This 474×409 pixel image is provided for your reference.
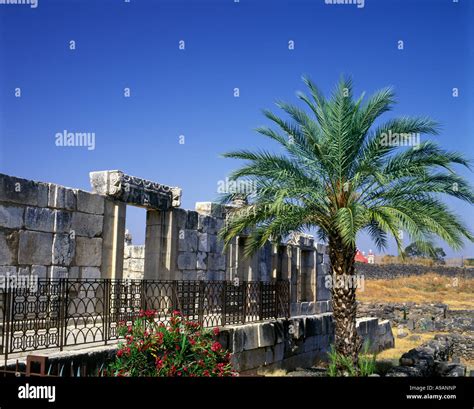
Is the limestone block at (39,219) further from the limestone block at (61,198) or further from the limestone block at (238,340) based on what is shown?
the limestone block at (238,340)

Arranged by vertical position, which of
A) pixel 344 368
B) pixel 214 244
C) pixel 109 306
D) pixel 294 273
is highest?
pixel 214 244

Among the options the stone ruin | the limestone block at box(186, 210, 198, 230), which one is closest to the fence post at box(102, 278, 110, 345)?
the stone ruin

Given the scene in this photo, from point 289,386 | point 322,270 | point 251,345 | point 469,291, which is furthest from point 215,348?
point 469,291

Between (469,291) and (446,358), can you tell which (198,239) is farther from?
(469,291)

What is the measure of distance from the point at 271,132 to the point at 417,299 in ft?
109

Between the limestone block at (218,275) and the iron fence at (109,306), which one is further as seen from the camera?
the limestone block at (218,275)

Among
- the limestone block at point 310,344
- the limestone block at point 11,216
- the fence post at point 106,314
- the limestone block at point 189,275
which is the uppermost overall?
the limestone block at point 11,216

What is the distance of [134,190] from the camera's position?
41.0ft

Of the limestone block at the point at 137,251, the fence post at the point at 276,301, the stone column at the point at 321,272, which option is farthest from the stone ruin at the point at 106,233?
the stone column at the point at 321,272

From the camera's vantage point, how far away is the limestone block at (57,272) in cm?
1081

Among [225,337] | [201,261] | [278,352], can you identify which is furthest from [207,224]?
[225,337]

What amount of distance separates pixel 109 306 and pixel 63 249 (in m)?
2.40

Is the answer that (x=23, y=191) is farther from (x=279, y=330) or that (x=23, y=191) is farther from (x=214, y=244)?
(x=279, y=330)

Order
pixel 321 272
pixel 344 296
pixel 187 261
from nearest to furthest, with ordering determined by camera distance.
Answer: pixel 344 296 → pixel 187 261 → pixel 321 272
